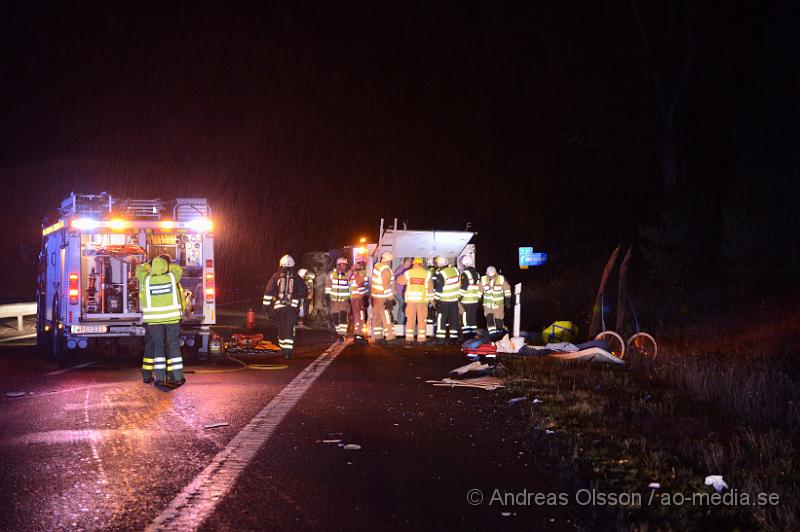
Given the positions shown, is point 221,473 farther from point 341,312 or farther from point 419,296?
point 341,312

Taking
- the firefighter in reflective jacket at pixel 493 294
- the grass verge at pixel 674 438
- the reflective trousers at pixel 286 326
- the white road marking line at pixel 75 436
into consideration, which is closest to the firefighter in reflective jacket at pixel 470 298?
the firefighter in reflective jacket at pixel 493 294

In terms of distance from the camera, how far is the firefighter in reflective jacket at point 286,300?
535 inches

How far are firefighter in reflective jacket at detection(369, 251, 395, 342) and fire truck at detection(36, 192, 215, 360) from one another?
4.03 m

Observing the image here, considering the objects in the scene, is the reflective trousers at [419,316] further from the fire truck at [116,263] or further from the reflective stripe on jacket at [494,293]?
the fire truck at [116,263]

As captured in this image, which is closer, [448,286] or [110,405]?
[110,405]

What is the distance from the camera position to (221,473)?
562cm

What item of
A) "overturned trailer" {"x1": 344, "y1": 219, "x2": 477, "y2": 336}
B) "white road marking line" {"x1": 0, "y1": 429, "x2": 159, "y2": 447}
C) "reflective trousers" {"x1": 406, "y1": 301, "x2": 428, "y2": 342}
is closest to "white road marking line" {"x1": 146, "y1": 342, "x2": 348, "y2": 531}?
"white road marking line" {"x1": 0, "y1": 429, "x2": 159, "y2": 447}

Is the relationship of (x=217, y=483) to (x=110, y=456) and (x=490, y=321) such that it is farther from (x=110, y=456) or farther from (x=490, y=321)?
(x=490, y=321)

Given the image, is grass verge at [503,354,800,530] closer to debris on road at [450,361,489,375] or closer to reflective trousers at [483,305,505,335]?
debris on road at [450,361,489,375]

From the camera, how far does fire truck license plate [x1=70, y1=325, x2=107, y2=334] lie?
12352mm

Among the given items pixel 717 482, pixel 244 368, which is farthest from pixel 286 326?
pixel 717 482

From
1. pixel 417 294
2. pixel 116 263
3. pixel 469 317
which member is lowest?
pixel 469 317

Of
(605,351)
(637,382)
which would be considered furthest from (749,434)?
(605,351)

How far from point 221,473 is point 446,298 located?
1079cm
